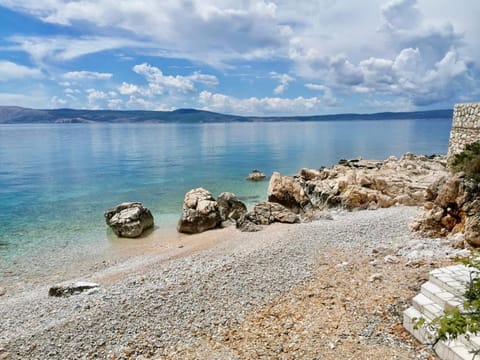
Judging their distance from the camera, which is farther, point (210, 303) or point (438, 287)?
point (210, 303)

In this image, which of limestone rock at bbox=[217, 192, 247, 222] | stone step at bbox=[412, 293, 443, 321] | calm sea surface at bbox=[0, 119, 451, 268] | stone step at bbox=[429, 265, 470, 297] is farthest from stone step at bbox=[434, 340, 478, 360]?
calm sea surface at bbox=[0, 119, 451, 268]

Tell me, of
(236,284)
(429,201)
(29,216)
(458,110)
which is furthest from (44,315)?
(458,110)

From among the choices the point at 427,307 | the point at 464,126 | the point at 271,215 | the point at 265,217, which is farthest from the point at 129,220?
the point at 464,126

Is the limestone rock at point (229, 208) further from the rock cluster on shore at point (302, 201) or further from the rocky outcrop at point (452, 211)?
the rocky outcrop at point (452, 211)

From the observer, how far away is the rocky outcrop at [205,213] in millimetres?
19812

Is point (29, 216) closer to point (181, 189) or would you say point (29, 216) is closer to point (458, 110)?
point (181, 189)

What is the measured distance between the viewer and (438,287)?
7562 mm

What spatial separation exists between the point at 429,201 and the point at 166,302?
1047cm

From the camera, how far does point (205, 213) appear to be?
65.5 ft

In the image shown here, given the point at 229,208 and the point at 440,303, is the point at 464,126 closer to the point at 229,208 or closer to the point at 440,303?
the point at 229,208

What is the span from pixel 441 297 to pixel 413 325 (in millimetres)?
900

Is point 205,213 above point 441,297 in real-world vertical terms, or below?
below

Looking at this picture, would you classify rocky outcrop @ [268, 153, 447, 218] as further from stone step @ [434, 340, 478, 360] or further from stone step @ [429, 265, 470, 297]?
stone step @ [434, 340, 478, 360]

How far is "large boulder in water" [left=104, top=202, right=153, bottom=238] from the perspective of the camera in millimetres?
19719
